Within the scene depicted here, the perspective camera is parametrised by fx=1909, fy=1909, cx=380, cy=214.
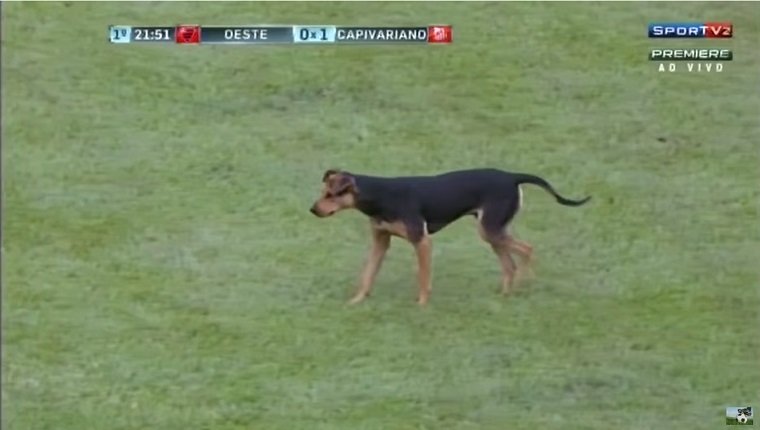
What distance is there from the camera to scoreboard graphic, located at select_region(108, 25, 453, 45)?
12430 millimetres

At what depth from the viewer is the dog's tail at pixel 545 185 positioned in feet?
38.3

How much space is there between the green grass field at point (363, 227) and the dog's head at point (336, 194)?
0.46 meters

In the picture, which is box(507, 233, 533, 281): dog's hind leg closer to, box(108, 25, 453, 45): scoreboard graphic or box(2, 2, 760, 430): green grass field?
box(2, 2, 760, 430): green grass field

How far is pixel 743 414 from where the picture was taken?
10758 mm

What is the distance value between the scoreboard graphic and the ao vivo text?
1617 millimetres

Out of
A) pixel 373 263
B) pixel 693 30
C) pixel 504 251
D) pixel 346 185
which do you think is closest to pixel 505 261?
pixel 504 251

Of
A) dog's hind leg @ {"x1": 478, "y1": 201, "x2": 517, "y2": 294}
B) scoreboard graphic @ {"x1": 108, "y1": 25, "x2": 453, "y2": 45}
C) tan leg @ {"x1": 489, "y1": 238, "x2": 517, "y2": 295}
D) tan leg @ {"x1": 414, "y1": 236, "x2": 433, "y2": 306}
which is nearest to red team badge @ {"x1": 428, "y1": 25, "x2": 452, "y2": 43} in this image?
scoreboard graphic @ {"x1": 108, "y1": 25, "x2": 453, "y2": 45}

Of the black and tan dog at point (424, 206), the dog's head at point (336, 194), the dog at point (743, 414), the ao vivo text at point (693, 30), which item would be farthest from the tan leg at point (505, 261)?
the ao vivo text at point (693, 30)

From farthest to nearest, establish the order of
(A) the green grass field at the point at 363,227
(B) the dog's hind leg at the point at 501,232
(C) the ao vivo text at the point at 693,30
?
1. (C) the ao vivo text at the point at 693,30
2. (B) the dog's hind leg at the point at 501,232
3. (A) the green grass field at the point at 363,227

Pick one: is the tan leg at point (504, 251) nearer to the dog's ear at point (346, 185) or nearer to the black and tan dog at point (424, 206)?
the black and tan dog at point (424, 206)

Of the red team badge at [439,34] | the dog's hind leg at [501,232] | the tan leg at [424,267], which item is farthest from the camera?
the red team badge at [439,34]

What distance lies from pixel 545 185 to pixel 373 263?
1.22 m

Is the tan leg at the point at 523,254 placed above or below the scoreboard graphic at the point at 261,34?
below

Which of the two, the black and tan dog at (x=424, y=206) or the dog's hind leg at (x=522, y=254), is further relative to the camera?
the dog's hind leg at (x=522, y=254)
